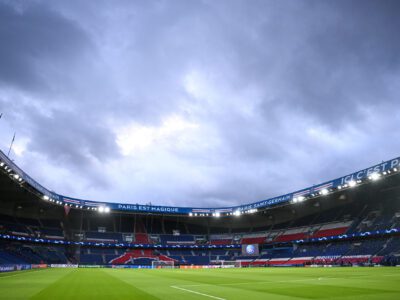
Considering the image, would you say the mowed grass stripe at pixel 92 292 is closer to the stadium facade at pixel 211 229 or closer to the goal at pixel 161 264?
the stadium facade at pixel 211 229

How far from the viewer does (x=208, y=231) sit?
9400 centimetres

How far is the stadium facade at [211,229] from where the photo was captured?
54031 millimetres

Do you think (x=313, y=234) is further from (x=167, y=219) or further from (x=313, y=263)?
(x=167, y=219)

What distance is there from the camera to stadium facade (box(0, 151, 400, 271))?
177 feet

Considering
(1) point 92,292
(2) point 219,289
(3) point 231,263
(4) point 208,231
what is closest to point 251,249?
(3) point 231,263

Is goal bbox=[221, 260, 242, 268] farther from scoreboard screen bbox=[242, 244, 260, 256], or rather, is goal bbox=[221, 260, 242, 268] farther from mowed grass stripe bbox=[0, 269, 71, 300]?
mowed grass stripe bbox=[0, 269, 71, 300]

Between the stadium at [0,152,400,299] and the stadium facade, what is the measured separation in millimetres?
244

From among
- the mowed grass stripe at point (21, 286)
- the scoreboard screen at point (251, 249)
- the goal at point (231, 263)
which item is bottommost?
the goal at point (231, 263)

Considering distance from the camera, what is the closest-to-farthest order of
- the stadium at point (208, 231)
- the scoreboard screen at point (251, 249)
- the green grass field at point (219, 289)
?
1. the green grass field at point (219, 289)
2. the stadium at point (208, 231)
3. the scoreboard screen at point (251, 249)

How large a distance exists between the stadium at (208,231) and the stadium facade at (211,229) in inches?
9.6

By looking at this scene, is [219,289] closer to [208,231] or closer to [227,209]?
[227,209]

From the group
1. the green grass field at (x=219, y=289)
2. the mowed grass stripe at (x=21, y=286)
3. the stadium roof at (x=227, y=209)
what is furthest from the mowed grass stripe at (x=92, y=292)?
the stadium roof at (x=227, y=209)

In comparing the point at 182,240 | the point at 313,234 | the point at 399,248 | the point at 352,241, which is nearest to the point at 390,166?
the point at 399,248

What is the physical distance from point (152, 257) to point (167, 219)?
14.5 m
